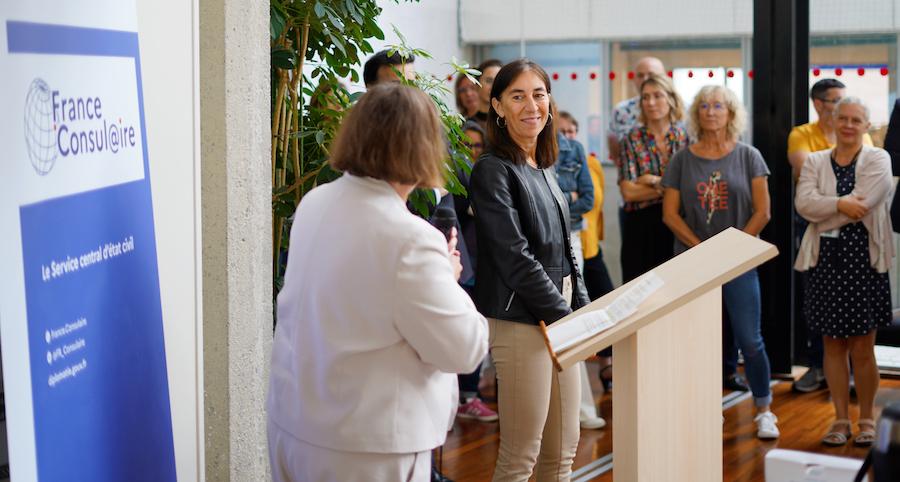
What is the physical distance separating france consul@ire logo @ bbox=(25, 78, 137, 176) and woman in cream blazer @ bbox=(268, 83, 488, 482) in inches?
17.8

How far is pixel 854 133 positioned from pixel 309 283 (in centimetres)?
350

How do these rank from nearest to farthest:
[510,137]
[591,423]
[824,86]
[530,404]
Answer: [530,404], [510,137], [591,423], [824,86]

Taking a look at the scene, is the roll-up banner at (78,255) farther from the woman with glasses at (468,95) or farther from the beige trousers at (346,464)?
the woman with glasses at (468,95)

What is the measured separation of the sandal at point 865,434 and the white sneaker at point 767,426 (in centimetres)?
34

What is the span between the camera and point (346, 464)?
207 centimetres

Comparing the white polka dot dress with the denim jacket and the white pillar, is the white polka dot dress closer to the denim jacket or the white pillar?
the denim jacket

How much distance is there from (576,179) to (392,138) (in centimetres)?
364

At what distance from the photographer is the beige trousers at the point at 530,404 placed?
299 centimetres

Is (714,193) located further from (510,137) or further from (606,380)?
(510,137)

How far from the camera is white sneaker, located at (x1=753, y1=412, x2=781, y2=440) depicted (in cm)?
492

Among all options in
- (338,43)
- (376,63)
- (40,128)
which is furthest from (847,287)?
(40,128)

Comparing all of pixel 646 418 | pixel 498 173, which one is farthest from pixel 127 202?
pixel 646 418

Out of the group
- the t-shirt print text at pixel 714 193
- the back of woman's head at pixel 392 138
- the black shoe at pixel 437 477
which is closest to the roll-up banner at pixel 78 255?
the back of woman's head at pixel 392 138

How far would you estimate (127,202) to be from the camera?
2.36m
